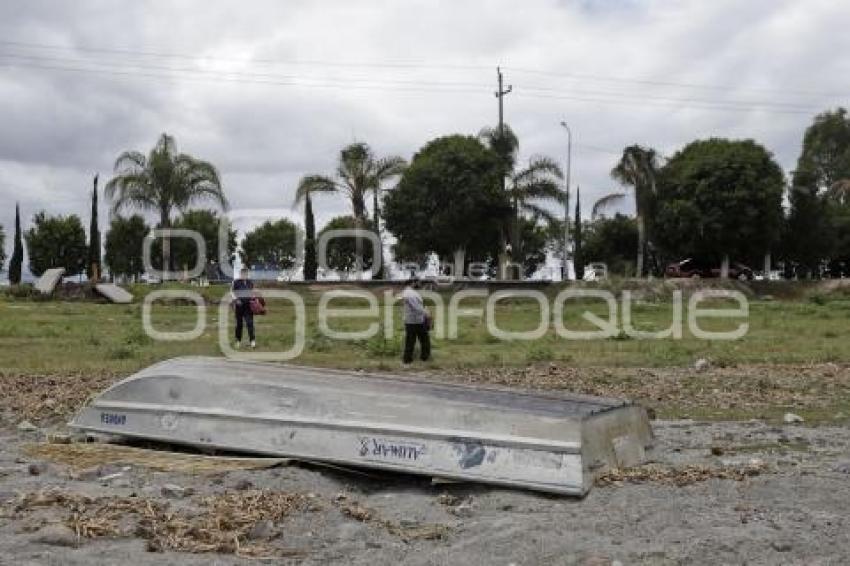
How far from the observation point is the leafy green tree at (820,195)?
5475 cm

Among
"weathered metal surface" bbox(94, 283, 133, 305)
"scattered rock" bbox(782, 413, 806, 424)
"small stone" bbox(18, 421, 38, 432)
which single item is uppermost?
"weathered metal surface" bbox(94, 283, 133, 305)

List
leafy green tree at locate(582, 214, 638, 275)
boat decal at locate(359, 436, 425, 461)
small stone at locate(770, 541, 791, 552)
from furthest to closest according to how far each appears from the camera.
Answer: leafy green tree at locate(582, 214, 638, 275)
boat decal at locate(359, 436, 425, 461)
small stone at locate(770, 541, 791, 552)

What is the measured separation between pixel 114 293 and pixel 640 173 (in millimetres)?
23023

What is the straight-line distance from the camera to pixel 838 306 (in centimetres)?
3616

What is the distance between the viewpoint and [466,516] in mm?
7082

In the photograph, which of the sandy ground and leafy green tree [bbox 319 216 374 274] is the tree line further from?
the sandy ground

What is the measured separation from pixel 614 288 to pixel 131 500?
35050 millimetres

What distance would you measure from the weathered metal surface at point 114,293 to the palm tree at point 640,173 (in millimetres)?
21702

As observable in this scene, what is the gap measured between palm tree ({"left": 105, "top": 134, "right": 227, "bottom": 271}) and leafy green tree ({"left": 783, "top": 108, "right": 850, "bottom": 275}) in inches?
1134

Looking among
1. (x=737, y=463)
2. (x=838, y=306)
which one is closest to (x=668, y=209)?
(x=838, y=306)

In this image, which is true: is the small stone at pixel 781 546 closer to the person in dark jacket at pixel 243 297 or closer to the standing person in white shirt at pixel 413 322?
the standing person in white shirt at pixel 413 322

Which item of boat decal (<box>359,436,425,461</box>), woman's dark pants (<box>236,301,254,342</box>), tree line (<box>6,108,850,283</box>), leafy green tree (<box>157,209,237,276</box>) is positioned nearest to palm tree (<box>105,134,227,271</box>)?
tree line (<box>6,108,850,283</box>)

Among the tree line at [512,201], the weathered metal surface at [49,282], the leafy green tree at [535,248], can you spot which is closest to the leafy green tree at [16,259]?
the tree line at [512,201]

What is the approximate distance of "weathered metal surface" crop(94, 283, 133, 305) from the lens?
37.7m
